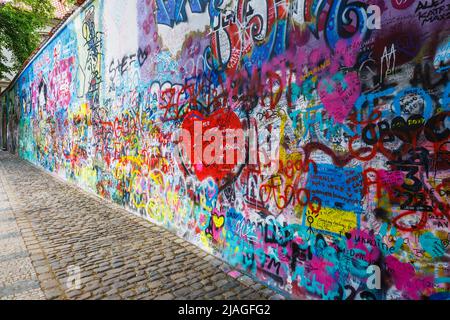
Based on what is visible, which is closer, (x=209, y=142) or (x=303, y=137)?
(x=303, y=137)

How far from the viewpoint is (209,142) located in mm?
3842

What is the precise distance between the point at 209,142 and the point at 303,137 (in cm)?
146

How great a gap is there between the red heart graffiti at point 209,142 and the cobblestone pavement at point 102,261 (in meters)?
1.04

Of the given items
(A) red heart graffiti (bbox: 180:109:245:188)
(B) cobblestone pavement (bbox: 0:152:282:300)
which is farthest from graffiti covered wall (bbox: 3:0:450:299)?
(B) cobblestone pavement (bbox: 0:152:282:300)

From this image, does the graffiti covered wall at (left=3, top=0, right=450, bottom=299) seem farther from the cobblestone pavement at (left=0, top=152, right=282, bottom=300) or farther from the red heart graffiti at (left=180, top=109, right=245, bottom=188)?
the cobblestone pavement at (left=0, top=152, right=282, bottom=300)

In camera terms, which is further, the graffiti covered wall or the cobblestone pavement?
the cobblestone pavement

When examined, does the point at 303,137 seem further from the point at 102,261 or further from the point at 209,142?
the point at 102,261

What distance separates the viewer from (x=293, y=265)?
9.31 ft

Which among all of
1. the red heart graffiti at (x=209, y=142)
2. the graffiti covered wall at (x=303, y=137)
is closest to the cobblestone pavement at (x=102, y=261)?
the graffiti covered wall at (x=303, y=137)

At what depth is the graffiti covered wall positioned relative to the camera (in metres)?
2.00

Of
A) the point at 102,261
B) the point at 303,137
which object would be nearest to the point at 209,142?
the point at 303,137

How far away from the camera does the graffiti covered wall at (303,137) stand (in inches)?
78.7

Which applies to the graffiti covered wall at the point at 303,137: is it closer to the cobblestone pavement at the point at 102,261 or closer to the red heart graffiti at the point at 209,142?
the red heart graffiti at the point at 209,142

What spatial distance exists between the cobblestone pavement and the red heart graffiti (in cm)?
104
